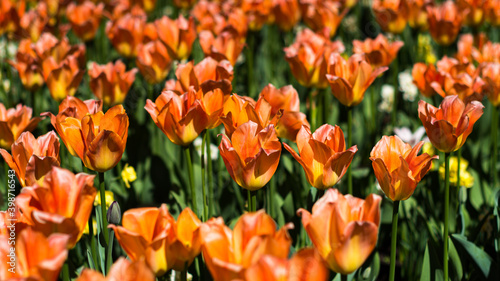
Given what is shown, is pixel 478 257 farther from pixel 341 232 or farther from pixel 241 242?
pixel 241 242

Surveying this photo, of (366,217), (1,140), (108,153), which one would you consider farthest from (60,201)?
(1,140)

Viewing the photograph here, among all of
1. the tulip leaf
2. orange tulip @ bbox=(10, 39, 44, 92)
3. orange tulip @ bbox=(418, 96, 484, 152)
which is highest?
orange tulip @ bbox=(418, 96, 484, 152)

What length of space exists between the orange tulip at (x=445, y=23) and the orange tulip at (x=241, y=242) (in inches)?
102

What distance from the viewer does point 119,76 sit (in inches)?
103

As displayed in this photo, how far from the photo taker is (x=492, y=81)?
2.39 m

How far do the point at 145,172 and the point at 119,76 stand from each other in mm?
537

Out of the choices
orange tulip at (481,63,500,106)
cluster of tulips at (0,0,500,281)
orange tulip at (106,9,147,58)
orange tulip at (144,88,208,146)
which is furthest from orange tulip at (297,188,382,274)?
orange tulip at (106,9,147,58)

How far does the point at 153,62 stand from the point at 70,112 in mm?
1138

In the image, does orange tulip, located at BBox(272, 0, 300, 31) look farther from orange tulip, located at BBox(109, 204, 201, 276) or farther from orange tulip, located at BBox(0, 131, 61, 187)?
orange tulip, located at BBox(109, 204, 201, 276)

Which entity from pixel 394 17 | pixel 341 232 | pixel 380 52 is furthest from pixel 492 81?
pixel 341 232

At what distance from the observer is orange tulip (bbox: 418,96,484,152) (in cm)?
171

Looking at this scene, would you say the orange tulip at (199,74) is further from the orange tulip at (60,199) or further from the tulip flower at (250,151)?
the orange tulip at (60,199)

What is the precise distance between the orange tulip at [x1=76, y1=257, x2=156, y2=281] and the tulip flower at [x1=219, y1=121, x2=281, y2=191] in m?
0.55

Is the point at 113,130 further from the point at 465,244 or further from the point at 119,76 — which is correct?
the point at 465,244
